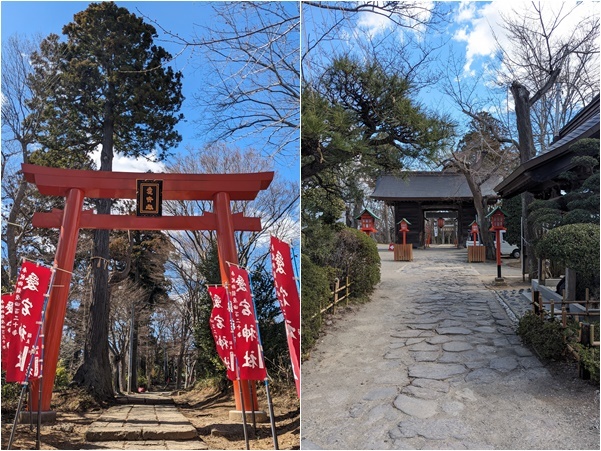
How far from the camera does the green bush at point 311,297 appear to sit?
118 inches

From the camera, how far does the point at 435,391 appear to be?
8.06 ft

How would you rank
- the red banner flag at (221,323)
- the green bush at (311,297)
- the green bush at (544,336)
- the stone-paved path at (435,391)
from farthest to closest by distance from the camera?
the red banner flag at (221,323)
the green bush at (311,297)
the green bush at (544,336)
the stone-paved path at (435,391)

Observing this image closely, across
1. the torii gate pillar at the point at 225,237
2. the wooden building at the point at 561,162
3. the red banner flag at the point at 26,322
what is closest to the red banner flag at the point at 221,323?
the torii gate pillar at the point at 225,237

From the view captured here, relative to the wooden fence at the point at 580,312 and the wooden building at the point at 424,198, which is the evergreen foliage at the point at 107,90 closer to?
the wooden fence at the point at 580,312

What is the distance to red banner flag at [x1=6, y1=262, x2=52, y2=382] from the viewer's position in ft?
9.10

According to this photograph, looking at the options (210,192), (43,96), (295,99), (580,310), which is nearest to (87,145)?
(43,96)

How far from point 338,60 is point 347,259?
238 centimetres

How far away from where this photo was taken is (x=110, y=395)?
16.0 feet

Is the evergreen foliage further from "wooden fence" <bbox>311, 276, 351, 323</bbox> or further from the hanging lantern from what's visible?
the hanging lantern

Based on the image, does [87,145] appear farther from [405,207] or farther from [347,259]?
[405,207]

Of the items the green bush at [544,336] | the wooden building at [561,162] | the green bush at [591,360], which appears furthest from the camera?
the wooden building at [561,162]

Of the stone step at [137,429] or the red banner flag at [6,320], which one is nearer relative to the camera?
the red banner flag at [6,320]

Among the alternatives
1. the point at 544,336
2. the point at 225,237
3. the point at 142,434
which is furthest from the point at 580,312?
the point at 142,434

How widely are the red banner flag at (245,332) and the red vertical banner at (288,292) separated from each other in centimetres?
41
